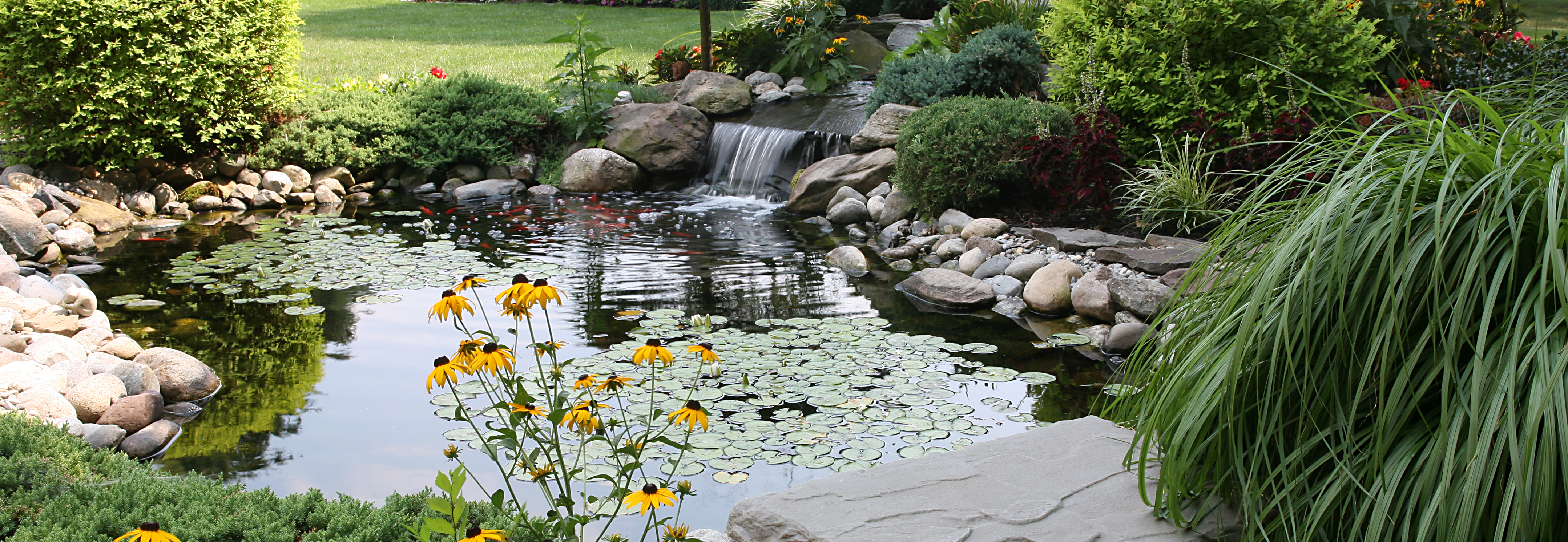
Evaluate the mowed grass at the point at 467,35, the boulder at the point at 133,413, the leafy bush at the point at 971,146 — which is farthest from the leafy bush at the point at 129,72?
the leafy bush at the point at 971,146

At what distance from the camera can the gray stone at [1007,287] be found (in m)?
5.76

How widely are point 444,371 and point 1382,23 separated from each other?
7.81m

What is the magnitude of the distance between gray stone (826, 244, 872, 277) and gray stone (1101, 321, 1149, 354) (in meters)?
2.04

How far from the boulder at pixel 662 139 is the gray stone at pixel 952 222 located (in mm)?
3646

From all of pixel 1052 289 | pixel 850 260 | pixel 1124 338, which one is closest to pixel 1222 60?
pixel 1052 289

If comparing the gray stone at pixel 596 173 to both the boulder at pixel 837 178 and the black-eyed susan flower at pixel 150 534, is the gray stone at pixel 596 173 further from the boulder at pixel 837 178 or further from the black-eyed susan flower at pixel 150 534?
the black-eyed susan flower at pixel 150 534

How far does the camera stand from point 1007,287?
5.81m

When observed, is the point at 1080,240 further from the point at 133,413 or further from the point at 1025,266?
the point at 133,413

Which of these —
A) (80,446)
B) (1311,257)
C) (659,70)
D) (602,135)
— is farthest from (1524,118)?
(659,70)

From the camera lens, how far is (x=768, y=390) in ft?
13.7

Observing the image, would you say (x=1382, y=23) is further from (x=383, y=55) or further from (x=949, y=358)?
(x=383, y=55)

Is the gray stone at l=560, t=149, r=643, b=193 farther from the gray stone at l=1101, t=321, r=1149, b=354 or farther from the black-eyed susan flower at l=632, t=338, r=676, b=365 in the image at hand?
the black-eyed susan flower at l=632, t=338, r=676, b=365

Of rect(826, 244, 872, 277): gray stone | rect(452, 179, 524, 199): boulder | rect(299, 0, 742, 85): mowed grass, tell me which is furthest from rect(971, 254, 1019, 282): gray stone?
rect(299, 0, 742, 85): mowed grass

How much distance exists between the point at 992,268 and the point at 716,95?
5597 mm
